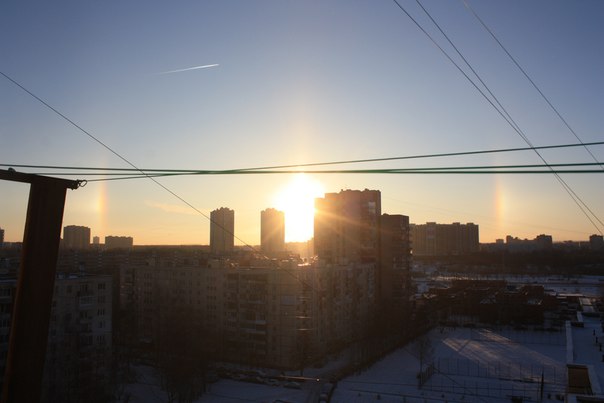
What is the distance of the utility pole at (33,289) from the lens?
5.69ft

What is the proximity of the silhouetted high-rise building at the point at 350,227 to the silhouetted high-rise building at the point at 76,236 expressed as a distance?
2479 centimetres

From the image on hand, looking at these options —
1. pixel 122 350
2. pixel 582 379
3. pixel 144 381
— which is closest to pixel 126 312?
pixel 122 350

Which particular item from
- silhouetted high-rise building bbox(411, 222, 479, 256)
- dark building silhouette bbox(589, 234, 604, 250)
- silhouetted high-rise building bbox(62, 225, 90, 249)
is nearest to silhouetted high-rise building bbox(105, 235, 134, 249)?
silhouetted high-rise building bbox(62, 225, 90, 249)

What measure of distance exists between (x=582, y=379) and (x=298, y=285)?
730 centimetres

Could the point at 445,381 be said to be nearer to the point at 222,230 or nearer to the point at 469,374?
the point at 469,374

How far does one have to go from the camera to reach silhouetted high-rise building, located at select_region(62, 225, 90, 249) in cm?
3775

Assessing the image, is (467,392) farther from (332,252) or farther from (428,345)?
(332,252)

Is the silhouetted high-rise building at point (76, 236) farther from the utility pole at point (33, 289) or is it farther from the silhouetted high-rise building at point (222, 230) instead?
the utility pole at point (33, 289)

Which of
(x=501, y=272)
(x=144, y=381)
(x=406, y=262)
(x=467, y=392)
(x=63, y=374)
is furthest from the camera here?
(x=501, y=272)

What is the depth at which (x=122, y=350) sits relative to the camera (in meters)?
12.9

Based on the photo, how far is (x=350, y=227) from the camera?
19.6 m

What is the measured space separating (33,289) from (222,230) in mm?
33704

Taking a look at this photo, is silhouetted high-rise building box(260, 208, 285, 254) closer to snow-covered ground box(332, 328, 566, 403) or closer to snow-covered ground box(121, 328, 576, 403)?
snow-covered ground box(332, 328, 566, 403)

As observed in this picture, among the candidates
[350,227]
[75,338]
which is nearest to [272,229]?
[350,227]
